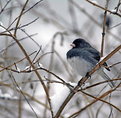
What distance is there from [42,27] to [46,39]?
1.01 m

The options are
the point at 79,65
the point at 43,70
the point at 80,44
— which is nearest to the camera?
the point at 43,70

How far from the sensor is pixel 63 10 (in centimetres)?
924

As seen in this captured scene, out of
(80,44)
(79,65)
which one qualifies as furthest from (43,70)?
(80,44)

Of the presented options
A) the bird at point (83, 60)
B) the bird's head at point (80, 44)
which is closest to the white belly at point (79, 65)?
the bird at point (83, 60)

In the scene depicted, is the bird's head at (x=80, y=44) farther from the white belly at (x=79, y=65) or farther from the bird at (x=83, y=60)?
the white belly at (x=79, y=65)

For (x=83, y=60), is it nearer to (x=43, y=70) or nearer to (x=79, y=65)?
(x=79, y=65)

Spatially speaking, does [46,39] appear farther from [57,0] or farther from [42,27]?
[57,0]

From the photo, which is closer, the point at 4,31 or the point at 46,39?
the point at 4,31

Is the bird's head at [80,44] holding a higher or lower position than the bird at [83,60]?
higher

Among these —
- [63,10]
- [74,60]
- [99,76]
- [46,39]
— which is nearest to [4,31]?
[74,60]

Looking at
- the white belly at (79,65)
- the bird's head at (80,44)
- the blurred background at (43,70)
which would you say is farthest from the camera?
the bird's head at (80,44)

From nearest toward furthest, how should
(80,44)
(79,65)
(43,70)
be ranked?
(43,70) < (79,65) < (80,44)

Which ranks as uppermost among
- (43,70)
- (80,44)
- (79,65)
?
(80,44)

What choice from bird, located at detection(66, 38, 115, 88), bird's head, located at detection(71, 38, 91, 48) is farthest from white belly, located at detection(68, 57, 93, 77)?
bird's head, located at detection(71, 38, 91, 48)
